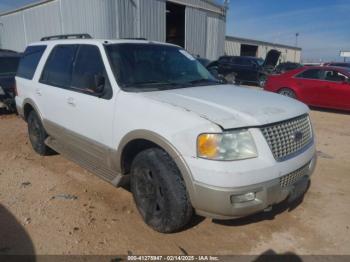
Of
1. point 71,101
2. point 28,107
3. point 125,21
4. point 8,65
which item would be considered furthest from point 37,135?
point 125,21

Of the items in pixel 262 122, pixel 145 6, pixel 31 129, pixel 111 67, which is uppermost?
pixel 145 6

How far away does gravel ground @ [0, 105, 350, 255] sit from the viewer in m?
3.10

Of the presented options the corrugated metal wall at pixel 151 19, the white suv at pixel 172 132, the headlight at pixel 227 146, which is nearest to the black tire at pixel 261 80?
the corrugated metal wall at pixel 151 19

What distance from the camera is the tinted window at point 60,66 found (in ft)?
14.4

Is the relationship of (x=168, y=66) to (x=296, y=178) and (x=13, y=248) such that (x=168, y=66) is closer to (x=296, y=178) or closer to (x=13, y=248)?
(x=296, y=178)

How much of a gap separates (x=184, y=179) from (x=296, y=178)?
116 cm

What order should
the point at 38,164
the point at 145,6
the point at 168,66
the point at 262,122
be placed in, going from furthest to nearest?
the point at 145,6, the point at 38,164, the point at 168,66, the point at 262,122

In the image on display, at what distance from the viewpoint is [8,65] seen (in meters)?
9.14

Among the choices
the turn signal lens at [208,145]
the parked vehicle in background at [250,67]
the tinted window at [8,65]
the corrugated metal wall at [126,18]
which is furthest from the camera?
the parked vehicle in background at [250,67]

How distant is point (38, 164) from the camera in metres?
5.28

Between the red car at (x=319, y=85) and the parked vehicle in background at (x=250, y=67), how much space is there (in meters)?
6.86

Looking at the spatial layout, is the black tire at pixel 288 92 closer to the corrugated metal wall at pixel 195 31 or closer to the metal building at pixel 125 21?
the metal building at pixel 125 21

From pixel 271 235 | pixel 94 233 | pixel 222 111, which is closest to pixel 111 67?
pixel 222 111

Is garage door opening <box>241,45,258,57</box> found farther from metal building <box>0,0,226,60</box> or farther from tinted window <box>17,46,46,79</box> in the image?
tinted window <box>17,46,46,79</box>
